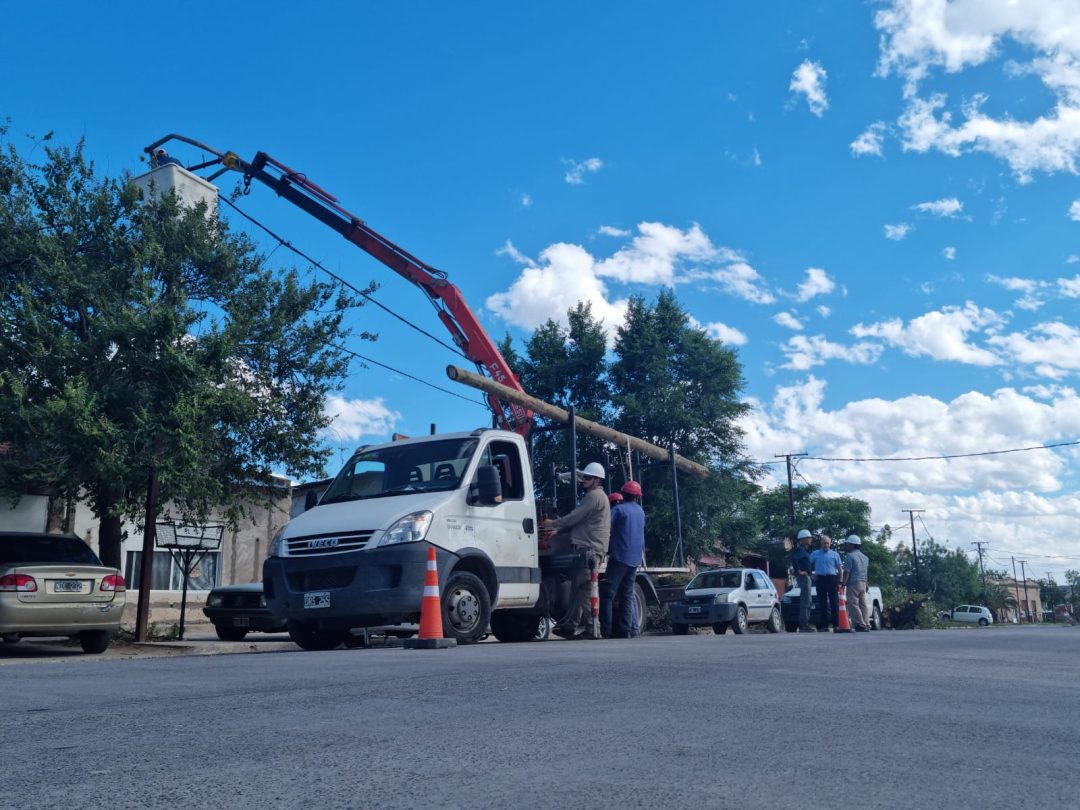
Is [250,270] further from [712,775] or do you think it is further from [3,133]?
[712,775]

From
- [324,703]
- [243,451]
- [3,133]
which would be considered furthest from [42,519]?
[324,703]

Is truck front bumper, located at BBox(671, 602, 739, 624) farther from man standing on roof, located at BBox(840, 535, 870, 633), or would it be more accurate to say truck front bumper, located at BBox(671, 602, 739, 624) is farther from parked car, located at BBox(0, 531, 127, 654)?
parked car, located at BBox(0, 531, 127, 654)

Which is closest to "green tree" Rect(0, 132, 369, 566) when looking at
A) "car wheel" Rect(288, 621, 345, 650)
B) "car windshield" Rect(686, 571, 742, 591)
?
"car wheel" Rect(288, 621, 345, 650)

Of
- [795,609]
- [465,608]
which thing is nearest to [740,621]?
[795,609]

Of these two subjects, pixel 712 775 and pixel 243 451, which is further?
pixel 243 451

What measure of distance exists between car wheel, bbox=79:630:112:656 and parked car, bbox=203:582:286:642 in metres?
3.80

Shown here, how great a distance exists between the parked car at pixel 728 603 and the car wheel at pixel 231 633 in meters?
7.78

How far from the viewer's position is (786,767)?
3.32 m

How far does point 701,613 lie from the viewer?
18.4 meters

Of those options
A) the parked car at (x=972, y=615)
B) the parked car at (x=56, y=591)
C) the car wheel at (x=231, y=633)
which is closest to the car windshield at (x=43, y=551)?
the parked car at (x=56, y=591)

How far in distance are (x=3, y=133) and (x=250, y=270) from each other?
4.12m

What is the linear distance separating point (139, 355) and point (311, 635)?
4839 millimetres

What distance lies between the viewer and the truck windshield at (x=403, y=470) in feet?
33.4

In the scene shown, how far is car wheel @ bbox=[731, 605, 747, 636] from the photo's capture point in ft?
62.2
